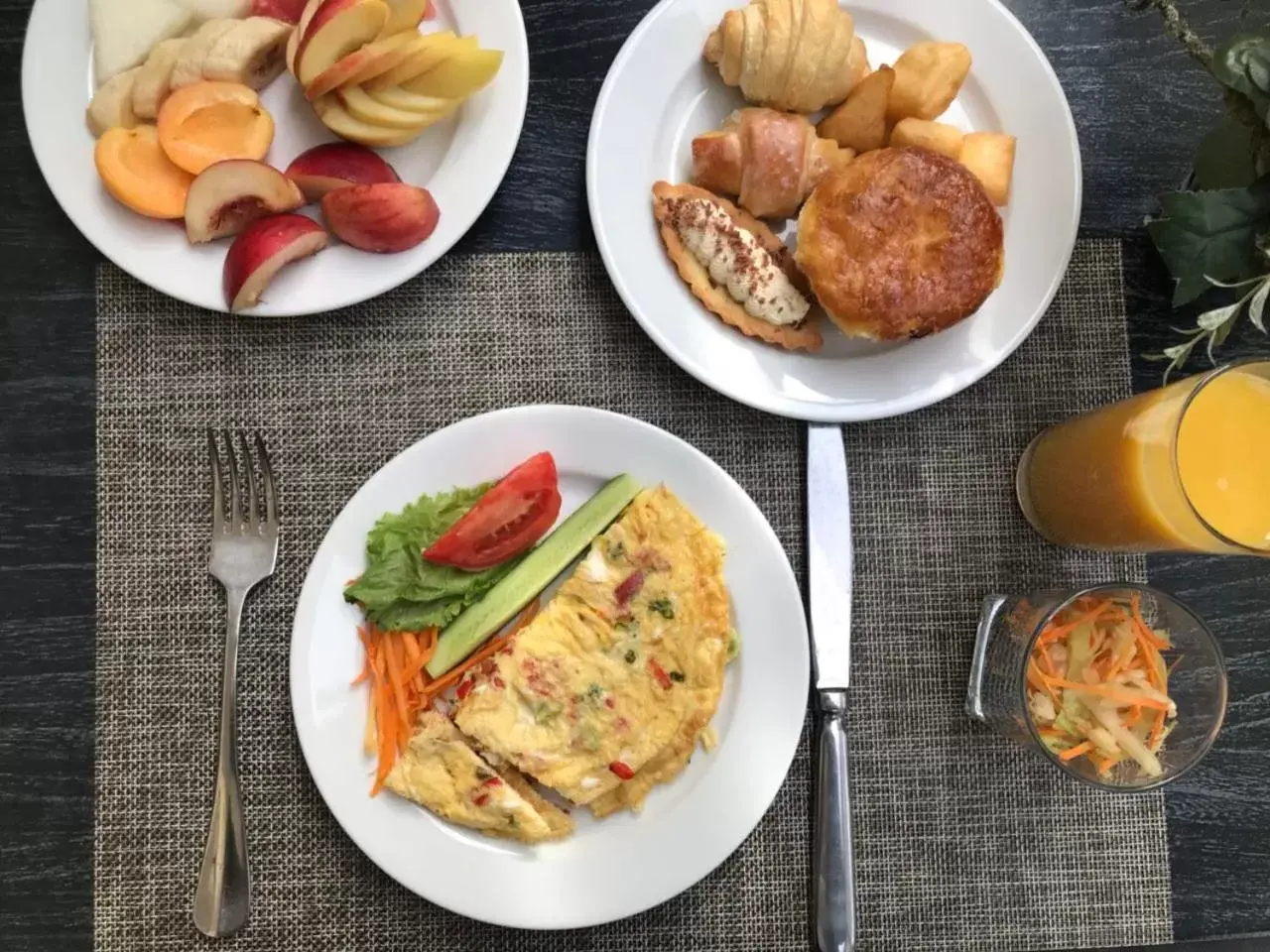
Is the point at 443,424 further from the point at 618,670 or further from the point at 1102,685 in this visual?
the point at 1102,685

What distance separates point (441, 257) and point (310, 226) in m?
0.25

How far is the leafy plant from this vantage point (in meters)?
1.52

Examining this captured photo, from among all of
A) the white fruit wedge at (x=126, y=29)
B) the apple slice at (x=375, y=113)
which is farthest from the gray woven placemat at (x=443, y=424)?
the white fruit wedge at (x=126, y=29)

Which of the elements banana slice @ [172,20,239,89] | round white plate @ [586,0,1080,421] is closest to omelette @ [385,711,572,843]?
round white plate @ [586,0,1080,421]

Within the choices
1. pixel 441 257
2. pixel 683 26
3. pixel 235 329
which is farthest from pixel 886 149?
pixel 235 329

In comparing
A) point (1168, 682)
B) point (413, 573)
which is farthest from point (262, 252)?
point (1168, 682)

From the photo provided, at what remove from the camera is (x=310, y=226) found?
1718mm

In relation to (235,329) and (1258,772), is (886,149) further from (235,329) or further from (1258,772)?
(1258,772)

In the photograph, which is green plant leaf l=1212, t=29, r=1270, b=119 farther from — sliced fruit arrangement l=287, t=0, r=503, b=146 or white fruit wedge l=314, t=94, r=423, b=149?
white fruit wedge l=314, t=94, r=423, b=149

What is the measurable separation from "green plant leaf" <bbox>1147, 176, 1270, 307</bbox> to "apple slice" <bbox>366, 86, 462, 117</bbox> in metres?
1.23

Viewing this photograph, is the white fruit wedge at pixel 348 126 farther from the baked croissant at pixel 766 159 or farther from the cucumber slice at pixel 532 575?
the cucumber slice at pixel 532 575

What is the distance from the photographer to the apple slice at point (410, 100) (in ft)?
5.65

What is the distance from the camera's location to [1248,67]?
152 centimetres

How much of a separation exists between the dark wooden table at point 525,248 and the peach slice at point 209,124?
10.6 inches
